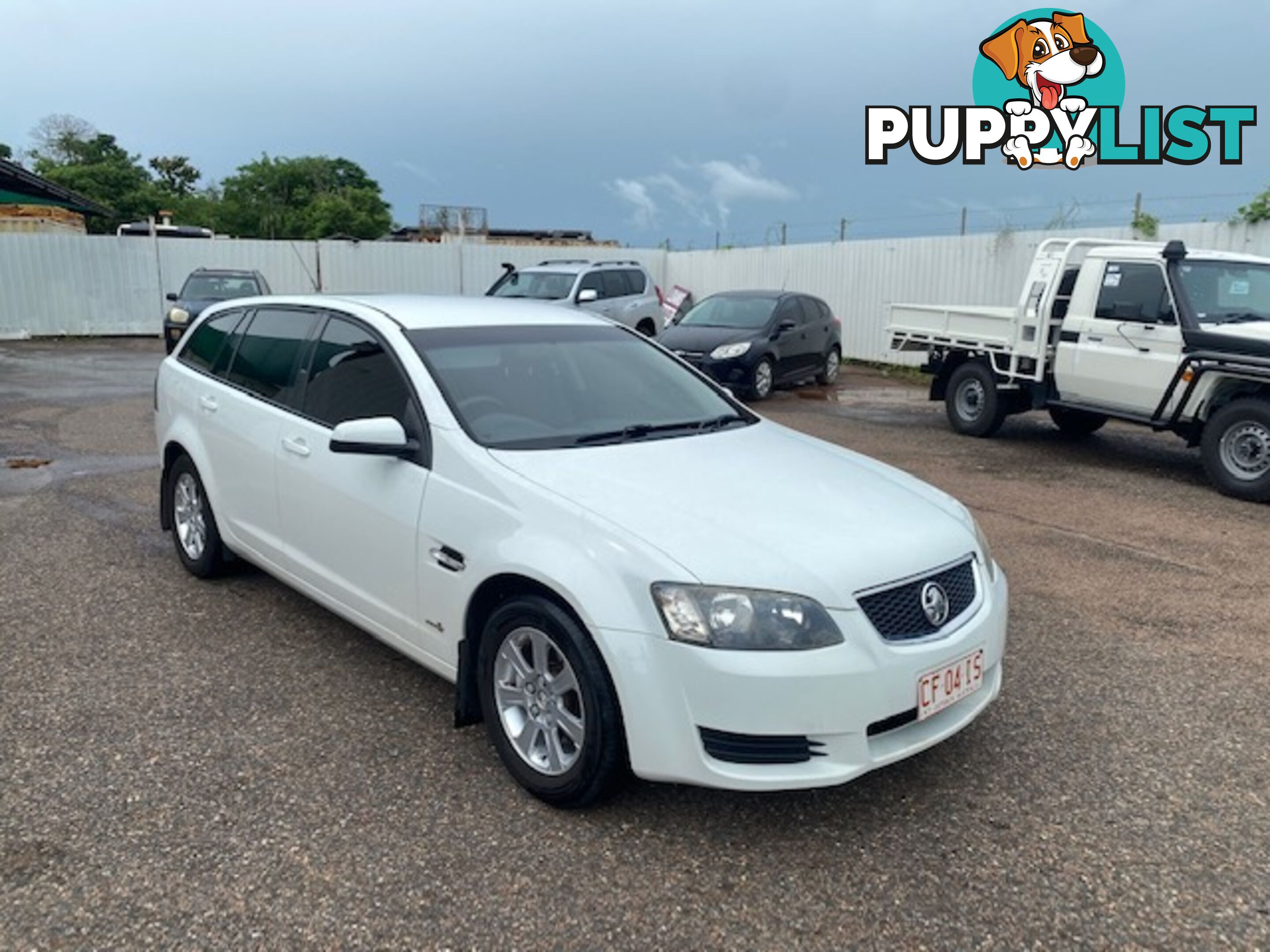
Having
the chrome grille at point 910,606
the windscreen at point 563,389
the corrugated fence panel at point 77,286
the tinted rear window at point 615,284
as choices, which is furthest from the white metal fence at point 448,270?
the chrome grille at point 910,606

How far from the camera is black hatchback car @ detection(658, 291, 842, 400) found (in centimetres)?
1271

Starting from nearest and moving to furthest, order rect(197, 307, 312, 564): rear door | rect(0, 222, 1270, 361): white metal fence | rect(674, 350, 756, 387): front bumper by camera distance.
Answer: rect(197, 307, 312, 564): rear door, rect(674, 350, 756, 387): front bumper, rect(0, 222, 1270, 361): white metal fence

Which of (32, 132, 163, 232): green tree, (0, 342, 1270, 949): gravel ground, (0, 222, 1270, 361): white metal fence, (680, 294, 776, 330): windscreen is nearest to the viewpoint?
(0, 342, 1270, 949): gravel ground

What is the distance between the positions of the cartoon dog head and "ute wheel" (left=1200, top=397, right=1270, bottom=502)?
7.74 m

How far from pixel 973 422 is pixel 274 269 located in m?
18.5

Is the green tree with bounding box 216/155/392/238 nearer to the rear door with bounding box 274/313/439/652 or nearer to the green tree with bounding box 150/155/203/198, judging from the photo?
the green tree with bounding box 150/155/203/198

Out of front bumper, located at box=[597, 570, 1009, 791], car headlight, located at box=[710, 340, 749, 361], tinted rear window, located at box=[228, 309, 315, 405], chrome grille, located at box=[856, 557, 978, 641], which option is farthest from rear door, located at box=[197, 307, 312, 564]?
car headlight, located at box=[710, 340, 749, 361]

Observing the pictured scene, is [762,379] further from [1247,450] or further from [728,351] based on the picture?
[1247,450]

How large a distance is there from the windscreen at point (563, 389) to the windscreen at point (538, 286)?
10.5m

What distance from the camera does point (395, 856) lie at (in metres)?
2.79

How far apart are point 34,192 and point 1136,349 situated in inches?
755

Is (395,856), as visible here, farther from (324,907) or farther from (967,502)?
(967,502)

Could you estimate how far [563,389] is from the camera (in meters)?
3.92

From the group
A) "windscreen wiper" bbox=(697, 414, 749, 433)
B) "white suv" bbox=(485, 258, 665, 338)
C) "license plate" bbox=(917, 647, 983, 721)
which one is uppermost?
"white suv" bbox=(485, 258, 665, 338)
